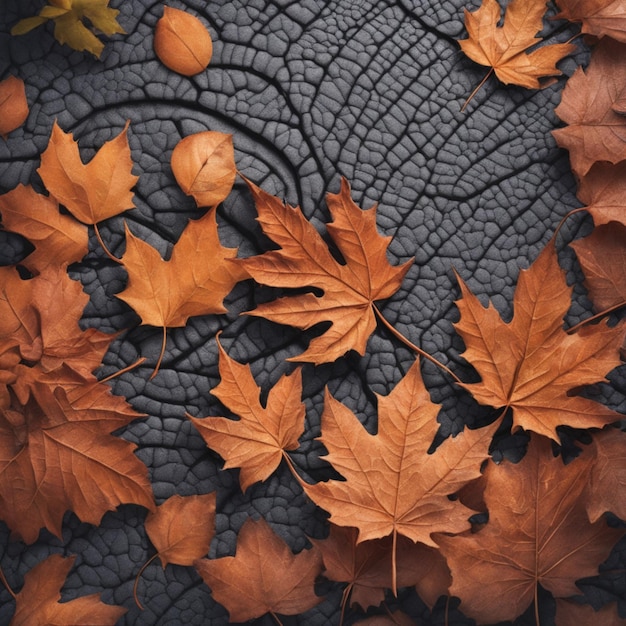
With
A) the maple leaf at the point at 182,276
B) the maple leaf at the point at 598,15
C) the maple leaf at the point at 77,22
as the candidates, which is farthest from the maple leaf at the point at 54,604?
the maple leaf at the point at 598,15

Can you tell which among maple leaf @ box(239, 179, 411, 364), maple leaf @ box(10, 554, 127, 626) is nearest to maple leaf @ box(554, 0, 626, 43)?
maple leaf @ box(239, 179, 411, 364)

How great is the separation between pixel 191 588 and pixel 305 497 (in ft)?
0.81

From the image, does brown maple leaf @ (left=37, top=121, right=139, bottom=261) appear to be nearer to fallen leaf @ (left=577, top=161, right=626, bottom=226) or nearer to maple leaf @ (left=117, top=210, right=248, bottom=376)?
maple leaf @ (left=117, top=210, right=248, bottom=376)

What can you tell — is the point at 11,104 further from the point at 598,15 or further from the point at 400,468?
the point at 598,15

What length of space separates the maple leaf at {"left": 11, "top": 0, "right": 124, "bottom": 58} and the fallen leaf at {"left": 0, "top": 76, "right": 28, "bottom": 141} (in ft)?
0.28

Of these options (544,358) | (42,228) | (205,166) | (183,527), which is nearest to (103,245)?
(42,228)

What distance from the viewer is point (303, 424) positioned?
1.29m

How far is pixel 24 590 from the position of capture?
1.26 meters

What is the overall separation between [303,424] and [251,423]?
9 centimetres

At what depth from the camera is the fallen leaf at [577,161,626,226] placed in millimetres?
1319

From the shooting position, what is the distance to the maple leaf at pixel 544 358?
1.25 meters

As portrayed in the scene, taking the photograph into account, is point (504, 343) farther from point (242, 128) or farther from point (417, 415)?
point (242, 128)

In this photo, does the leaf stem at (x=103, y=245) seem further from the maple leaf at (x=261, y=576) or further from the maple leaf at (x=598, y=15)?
the maple leaf at (x=598, y=15)

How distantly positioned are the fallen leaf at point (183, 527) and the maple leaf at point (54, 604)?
129 mm
